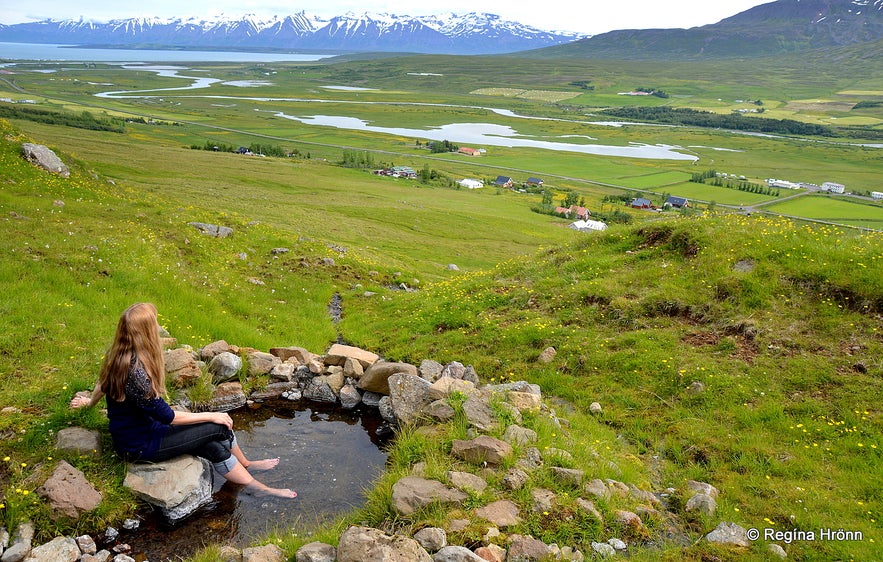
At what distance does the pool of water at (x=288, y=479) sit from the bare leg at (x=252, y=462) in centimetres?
13

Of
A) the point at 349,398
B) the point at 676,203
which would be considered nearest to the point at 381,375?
the point at 349,398

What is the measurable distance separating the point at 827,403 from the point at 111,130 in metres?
153

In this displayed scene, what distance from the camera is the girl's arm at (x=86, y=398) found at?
32.7ft

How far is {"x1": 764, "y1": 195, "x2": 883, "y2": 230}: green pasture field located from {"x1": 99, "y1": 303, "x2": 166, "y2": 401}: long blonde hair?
12286 cm

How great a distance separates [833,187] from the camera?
145m

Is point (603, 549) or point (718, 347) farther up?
point (718, 347)

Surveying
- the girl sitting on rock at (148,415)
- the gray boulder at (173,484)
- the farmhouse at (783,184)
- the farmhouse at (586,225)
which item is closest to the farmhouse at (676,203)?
the farmhouse at (586,225)

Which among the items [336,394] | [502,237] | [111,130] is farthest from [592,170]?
[336,394]

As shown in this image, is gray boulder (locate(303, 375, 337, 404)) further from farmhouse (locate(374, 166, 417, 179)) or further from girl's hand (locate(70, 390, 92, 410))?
farmhouse (locate(374, 166, 417, 179))

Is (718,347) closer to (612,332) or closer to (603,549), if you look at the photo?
(612,332)

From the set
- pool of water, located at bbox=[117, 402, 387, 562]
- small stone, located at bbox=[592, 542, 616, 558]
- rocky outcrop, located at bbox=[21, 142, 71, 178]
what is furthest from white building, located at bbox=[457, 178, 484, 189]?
small stone, located at bbox=[592, 542, 616, 558]

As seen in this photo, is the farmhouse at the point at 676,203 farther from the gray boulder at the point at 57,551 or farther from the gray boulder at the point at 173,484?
the gray boulder at the point at 57,551

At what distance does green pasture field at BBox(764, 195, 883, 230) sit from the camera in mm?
107125

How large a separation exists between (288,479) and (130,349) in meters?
4.05
